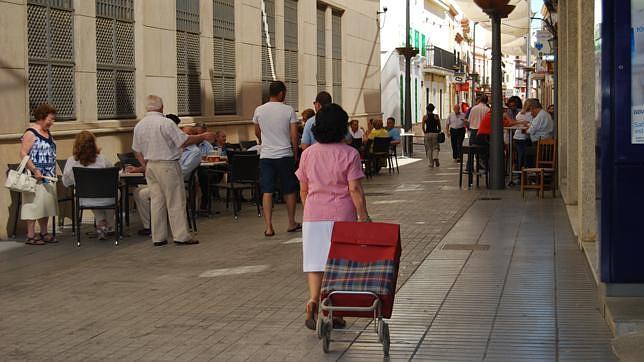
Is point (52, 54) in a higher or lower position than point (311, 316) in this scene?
higher

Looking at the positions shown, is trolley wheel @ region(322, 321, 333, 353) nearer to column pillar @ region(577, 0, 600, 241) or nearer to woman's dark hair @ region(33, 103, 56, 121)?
column pillar @ region(577, 0, 600, 241)

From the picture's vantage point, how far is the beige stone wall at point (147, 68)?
529 inches

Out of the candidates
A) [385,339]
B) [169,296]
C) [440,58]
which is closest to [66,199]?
[169,296]

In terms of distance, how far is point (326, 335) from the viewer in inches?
269

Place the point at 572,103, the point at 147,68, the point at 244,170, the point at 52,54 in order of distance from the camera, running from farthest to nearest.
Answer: the point at 147,68 < the point at 244,170 < the point at 572,103 < the point at 52,54

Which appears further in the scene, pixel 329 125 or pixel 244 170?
pixel 244 170

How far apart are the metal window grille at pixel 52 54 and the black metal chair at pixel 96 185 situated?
2.08 metres

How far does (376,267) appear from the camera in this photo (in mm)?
6777

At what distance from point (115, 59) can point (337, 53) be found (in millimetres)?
15307

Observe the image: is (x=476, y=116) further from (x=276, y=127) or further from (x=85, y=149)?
(x=85, y=149)

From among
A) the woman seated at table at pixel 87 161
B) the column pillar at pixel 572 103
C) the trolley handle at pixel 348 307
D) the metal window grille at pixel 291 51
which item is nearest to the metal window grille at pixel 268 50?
the metal window grille at pixel 291 51

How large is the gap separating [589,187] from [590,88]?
110cm

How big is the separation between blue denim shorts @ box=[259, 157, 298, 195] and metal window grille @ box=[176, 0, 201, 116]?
20.6 feet

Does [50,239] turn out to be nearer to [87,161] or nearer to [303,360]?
[87,161]
